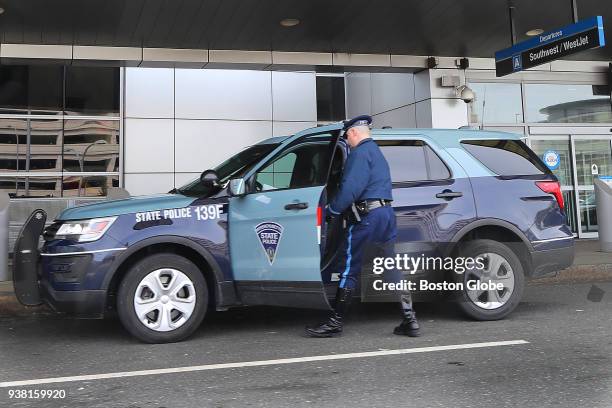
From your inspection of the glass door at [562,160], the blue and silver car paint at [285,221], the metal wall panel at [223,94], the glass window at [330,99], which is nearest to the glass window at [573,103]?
the glass door at [562,160]

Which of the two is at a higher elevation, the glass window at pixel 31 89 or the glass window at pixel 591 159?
the glass window at pixel 31 89

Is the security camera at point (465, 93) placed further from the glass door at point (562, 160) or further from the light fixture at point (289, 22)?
the light fixture at point (289, 22)

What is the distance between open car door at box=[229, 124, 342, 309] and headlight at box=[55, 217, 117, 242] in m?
1.06

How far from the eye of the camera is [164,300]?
16.3ft

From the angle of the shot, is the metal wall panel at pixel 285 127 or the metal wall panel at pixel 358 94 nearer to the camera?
the metal wall panel at pixel 285 127

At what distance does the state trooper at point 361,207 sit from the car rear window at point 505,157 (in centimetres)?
135

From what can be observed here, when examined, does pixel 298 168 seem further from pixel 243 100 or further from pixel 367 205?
pixel 243 100

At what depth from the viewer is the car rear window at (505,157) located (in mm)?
5848

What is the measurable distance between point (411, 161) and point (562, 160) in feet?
29.4

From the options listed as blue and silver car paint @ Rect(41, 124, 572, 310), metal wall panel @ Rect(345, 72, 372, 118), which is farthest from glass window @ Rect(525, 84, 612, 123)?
blue and silver car paint @ Rect(41, 124, 572, 310)

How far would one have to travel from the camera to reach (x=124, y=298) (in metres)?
4.90

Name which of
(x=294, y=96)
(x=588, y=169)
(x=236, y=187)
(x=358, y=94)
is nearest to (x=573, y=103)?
(x=588, y=169)

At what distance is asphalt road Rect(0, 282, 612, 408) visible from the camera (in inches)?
144

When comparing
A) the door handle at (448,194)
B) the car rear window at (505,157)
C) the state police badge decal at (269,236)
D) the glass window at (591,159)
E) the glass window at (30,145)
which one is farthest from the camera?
the glass window at (591,159)
